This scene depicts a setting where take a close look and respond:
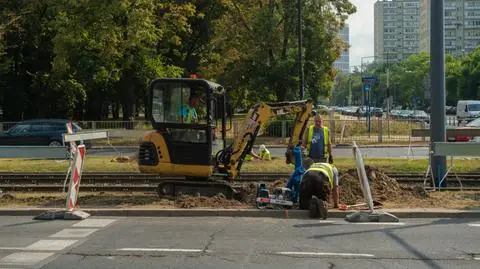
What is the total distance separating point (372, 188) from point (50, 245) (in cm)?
676

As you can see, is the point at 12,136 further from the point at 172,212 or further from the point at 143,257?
the point at 143,257

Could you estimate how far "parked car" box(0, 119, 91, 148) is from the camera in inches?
1087

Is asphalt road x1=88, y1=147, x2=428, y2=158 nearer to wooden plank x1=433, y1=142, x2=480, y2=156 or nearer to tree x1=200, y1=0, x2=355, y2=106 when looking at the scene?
wooden plank x1=433, y1=142, x2=480, y2=156

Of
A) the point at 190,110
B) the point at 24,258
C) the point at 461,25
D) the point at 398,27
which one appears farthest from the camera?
the point at 398,27

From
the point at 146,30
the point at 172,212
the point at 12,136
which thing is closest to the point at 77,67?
the point at 146,30

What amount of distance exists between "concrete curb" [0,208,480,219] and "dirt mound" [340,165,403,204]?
1.28 meters

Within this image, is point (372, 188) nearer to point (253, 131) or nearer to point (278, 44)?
point (253, 131)

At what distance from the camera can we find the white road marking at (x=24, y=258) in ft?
24.1

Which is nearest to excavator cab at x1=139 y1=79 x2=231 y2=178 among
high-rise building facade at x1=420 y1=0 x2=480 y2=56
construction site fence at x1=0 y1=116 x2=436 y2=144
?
construction site fence at x1=0 y1=116 x2=436 y2=144

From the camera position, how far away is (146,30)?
36.1m

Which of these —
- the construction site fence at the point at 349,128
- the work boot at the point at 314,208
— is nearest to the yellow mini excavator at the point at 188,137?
the work boot at the point at 314,208

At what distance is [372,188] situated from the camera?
12.5 metres

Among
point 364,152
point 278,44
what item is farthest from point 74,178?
point 278,44

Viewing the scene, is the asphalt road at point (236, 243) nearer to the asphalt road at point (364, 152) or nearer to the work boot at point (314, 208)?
the work boot at point (314, 208)
